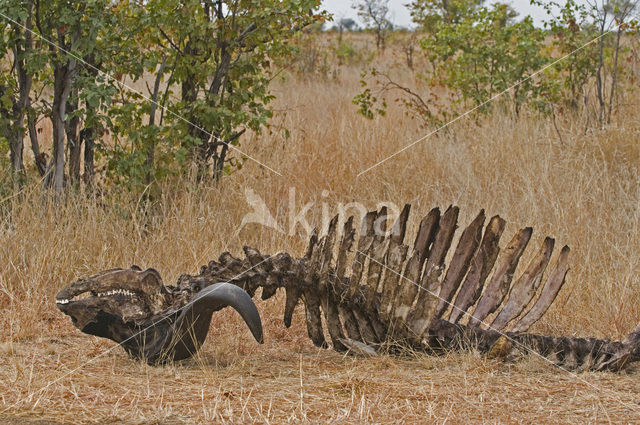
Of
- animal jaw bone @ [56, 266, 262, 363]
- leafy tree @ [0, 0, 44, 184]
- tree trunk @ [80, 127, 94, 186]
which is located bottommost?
animal jaw bone @ [56, 266, 262, 363]

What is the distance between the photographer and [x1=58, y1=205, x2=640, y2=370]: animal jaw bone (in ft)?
11.6

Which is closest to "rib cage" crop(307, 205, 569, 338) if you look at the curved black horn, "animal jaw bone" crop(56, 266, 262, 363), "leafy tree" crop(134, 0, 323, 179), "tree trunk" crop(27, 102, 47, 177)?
the curved black horn

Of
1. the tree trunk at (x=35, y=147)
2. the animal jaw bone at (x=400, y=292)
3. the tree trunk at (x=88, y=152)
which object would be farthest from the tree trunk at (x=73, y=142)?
the animal jaw bone at (x=400, y=292)

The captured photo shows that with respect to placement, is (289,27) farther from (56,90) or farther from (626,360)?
(626,360)

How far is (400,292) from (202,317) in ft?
3.06

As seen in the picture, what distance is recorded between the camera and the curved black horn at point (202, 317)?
10.7 feet

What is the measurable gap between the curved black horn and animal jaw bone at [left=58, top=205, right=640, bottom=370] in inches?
0.6

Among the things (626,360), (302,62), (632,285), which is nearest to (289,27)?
(632,285)

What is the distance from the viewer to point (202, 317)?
344 cm

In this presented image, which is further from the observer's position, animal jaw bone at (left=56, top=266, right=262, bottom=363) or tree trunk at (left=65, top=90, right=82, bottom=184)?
tree trunk at (left=65, top=90, right=82, bottom=184)

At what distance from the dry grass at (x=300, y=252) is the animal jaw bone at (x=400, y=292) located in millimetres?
119

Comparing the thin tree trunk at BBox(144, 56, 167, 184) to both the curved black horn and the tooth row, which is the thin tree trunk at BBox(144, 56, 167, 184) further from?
the curved black horn

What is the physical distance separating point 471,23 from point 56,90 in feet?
17.2

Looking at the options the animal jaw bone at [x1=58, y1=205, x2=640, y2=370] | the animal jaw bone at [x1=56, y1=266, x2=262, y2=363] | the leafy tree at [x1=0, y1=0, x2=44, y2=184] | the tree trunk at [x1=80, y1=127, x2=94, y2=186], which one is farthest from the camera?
the tree trunk at [x1=80, y1=127, x2=94, y2=186]
